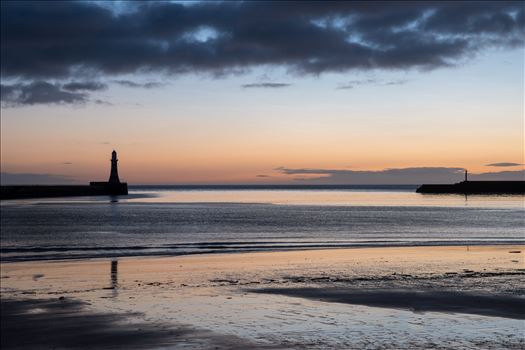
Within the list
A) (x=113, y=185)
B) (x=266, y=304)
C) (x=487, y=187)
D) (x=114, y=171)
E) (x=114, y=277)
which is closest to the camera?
(x=266, y=304)

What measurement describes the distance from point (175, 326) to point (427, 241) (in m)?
25.5

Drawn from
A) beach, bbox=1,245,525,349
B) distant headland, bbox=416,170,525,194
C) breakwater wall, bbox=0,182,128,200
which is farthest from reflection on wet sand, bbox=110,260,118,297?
distant headland, bbox=416,170,525,194

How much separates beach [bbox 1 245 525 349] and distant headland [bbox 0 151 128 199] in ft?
364

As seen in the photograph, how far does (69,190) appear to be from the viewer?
149625 millimetres

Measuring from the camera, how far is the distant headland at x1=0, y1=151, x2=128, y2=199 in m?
128

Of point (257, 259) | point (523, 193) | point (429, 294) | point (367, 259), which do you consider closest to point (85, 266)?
point (257, 259)

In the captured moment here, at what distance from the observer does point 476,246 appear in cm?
3130

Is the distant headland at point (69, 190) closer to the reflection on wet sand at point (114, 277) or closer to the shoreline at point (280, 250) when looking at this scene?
the shoreline at point (280, 250)

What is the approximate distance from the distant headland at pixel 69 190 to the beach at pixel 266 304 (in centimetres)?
11102

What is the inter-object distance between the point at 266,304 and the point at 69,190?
143m

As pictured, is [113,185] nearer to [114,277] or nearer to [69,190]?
[69,190]

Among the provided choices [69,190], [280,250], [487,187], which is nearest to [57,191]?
[69,190]

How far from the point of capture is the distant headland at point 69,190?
128 metres

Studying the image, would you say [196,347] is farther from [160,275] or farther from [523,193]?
[523,193]
